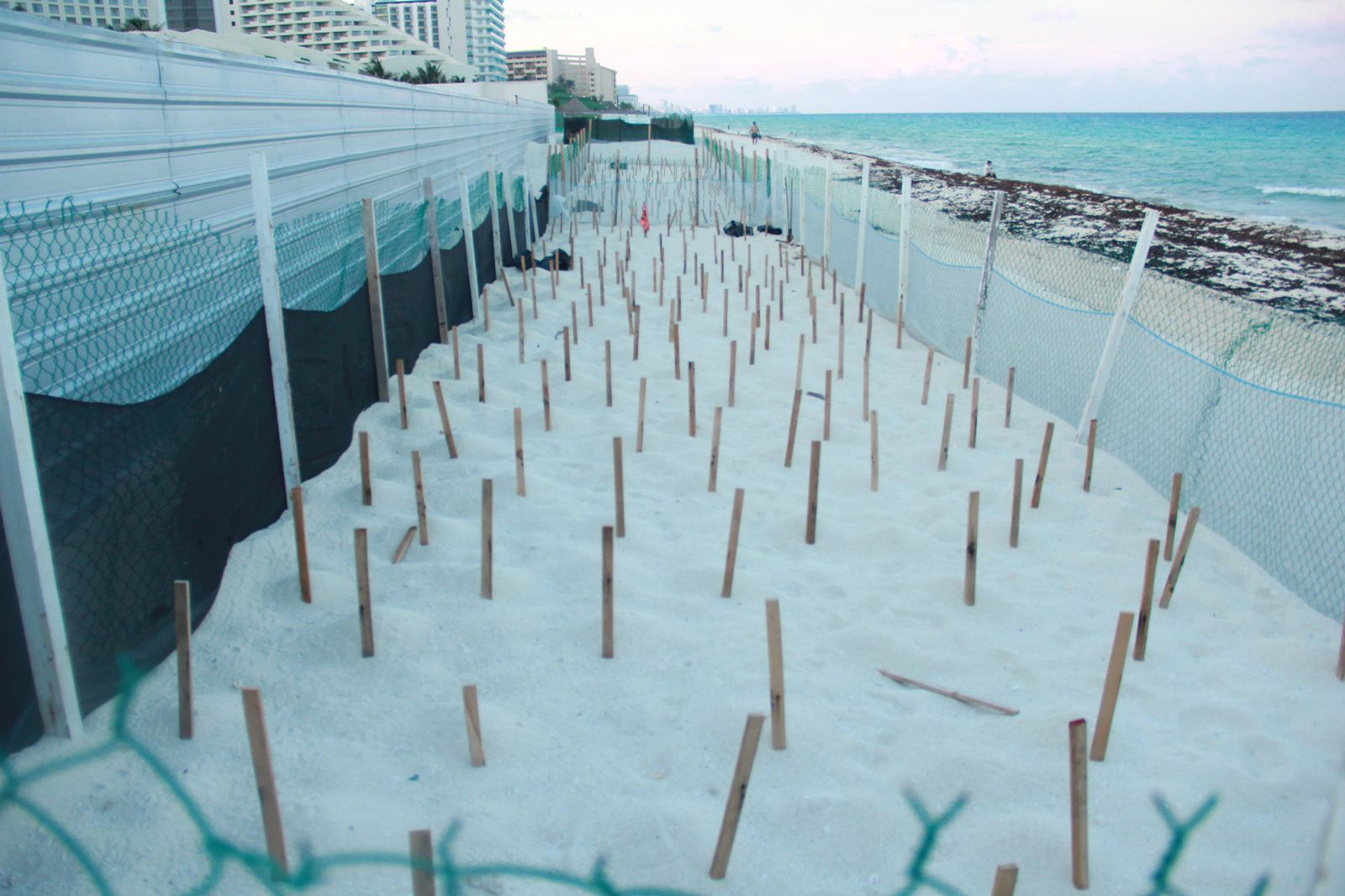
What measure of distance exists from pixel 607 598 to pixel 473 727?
623 mm

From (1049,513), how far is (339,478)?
3174 mm

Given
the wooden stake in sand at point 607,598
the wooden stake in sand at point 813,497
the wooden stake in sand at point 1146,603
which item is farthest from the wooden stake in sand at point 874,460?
the wooden stake in sand at point 607,598

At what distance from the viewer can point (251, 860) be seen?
1.93 m

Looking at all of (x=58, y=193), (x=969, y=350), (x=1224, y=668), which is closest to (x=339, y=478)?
(x=58, y=193)

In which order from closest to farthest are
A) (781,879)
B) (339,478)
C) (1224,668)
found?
(781,879), (1224,668), (339,478)

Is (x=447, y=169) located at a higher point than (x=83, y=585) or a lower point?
higher

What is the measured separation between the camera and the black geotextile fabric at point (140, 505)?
2.24 metres

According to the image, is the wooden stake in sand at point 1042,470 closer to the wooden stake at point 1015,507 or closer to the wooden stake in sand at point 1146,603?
the wooden stake at point 1015,507

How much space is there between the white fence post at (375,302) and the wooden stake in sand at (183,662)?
8.81ft

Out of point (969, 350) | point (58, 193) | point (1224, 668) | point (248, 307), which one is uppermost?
point (58, 193)

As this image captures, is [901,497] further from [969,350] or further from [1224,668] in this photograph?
[969,350]

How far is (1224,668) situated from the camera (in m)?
2.91

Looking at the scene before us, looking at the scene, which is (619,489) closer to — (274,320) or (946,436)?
(274,320)

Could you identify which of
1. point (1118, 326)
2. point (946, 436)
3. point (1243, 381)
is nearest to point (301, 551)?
point (946, 436)
